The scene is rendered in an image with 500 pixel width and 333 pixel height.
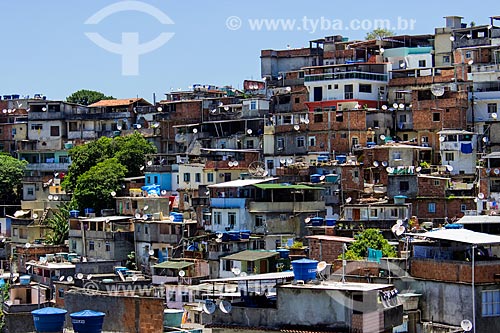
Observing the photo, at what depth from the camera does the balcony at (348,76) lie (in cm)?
5059

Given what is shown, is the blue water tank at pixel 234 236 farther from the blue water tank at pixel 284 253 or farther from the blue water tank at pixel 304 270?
the blue water tank at pixel 304 270

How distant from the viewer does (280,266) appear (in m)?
35.5

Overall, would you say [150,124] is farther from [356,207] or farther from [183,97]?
[356,207]

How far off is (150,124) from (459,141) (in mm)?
18712

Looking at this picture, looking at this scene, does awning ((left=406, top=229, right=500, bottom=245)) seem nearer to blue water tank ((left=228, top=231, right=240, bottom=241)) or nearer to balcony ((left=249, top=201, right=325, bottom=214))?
blue water tank ((left=228, top=231, right=240, bottom=241))

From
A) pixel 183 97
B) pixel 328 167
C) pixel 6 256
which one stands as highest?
pixel 183 97

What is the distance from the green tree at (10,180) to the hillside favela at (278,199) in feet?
0.31

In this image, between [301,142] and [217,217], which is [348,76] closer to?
[301,142]

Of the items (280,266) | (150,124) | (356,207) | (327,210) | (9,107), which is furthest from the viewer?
(9,107)

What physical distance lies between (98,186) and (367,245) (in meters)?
19.1

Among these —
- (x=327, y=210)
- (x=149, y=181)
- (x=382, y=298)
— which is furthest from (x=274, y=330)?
(x=149, y=181)

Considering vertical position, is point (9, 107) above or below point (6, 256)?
above

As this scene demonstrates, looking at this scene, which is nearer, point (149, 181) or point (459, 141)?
point (459, 141)

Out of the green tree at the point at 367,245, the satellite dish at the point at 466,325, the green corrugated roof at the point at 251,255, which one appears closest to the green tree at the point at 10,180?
the green corrugated roof at the point at 251,255
